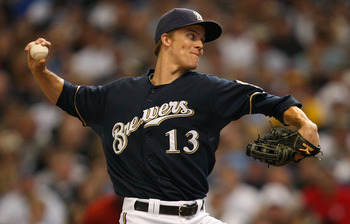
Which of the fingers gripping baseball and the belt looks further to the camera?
the fingers gripping baseball

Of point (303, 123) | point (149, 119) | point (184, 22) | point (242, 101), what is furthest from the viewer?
point (184, 22)

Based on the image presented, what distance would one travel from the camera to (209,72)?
8.08 m

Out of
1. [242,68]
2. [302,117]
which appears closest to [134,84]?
[302,117]

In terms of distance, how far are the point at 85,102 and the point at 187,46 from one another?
2.54 ft

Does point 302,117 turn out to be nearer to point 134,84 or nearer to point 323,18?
point 134,84

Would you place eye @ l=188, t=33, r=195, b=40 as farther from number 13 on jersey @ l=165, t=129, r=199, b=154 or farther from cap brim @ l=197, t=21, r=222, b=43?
number 13 on jersey @ l=165, t=129, r=199, b=154

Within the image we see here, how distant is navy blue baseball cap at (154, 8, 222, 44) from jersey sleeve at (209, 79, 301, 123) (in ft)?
1.35

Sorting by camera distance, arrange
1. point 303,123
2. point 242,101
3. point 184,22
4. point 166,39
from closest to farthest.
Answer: point 303,123 < point 242,101 < point 184,22 < point 166,39

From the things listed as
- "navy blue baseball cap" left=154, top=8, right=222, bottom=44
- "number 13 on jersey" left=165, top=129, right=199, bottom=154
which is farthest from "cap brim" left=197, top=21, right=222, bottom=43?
"number 13 on jersey" left=165, top=129, right=199, bottom=154

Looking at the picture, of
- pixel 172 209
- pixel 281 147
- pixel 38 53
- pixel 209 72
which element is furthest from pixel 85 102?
pixel 209 72

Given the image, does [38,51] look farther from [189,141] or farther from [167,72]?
[189,141]

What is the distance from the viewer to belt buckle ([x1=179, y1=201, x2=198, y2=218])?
3.48 metres

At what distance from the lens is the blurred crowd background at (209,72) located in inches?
253

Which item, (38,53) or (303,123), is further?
(38,53)
